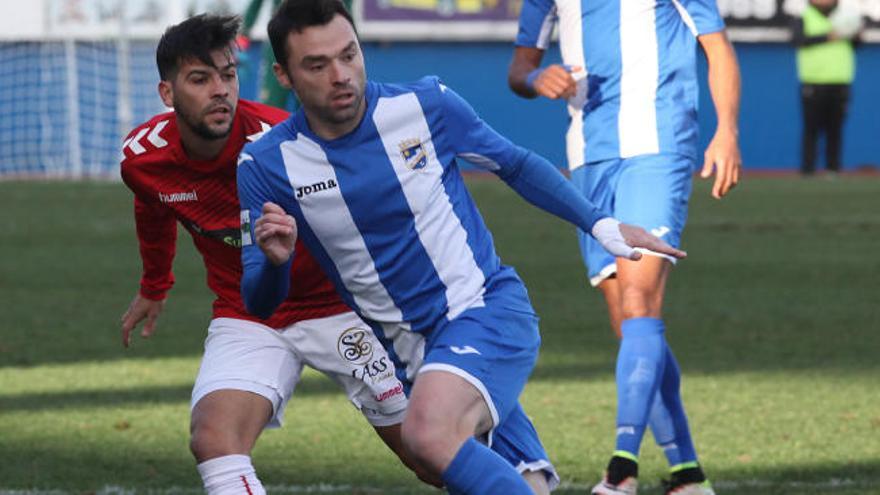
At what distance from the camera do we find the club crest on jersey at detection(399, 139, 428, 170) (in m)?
4.98

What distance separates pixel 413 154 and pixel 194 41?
0.84 metres

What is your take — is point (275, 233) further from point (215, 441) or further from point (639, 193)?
point (639, 193)

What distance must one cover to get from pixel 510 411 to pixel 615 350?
18.4ft

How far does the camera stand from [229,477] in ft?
16.7

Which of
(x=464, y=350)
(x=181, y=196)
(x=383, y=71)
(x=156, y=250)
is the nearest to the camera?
(x=464, y=350)

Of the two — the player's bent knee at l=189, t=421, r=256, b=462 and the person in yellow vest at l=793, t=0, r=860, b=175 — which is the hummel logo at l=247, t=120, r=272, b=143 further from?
the person in yellow vest at l=793, t=0, r=860, b=175

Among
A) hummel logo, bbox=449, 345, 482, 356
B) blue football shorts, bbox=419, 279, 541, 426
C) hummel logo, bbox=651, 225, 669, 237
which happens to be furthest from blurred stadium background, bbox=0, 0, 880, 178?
hummel logo, bbox=449, 345, 482, 356

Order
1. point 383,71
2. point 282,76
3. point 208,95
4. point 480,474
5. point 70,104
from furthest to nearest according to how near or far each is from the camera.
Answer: point 383,71 < point 70,104 < point 208,95 < point 282,76 < point 480,474

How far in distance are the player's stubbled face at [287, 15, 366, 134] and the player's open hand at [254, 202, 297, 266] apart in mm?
344

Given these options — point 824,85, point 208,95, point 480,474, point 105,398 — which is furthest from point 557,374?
point 824,85

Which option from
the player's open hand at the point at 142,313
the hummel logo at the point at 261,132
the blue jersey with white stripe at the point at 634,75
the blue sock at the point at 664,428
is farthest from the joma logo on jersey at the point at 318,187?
the blue jersey with white stripe at the point at 634,75

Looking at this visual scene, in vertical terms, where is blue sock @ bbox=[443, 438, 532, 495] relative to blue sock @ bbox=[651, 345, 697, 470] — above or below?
above

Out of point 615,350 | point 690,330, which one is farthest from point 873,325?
point 615,350

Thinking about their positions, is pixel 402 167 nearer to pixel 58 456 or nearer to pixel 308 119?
pixel 308 119
